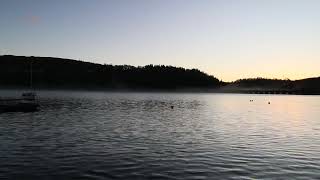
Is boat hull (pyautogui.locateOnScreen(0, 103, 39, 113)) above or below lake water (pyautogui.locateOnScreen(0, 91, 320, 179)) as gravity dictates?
above

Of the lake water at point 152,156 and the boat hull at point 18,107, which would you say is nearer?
the lake water at point 152,156

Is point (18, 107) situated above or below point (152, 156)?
above

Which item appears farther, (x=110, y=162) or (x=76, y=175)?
(x=110, y=162)

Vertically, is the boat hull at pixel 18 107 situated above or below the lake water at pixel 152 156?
above

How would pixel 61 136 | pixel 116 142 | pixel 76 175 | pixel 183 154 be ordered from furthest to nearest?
pixel 61 136 < pixel 116 142 < pixel 183 154 < pixel 76 175

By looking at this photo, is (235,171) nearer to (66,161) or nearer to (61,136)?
(66,161)

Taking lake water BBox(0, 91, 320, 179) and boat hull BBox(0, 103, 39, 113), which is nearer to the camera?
lake water BBox(0, 91, 320, 179)

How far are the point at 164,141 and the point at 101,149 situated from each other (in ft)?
30.2

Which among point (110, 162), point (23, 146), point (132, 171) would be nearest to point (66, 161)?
point (110, 162)

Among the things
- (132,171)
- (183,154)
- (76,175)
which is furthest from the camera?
(183,154)

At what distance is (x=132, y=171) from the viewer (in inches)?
1090

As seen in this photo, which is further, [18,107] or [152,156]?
[18,107]

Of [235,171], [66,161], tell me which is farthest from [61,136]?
[235,171]

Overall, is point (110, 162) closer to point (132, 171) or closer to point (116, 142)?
point (132, 171)
